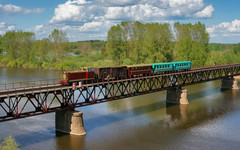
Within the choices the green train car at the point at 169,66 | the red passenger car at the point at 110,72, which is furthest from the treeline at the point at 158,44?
the red passenger car at the point at 110,72

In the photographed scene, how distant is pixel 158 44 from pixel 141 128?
6683 centimetres

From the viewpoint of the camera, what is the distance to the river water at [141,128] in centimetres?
3594

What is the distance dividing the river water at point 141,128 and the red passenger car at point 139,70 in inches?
279

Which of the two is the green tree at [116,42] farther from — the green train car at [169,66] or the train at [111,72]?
the train at [111,72]

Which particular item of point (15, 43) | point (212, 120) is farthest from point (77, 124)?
point (15, 43)

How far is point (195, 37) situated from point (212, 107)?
201 feet

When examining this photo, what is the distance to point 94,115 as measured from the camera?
49406 millimetres

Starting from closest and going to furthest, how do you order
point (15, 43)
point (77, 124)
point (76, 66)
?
point (77, 124) → point (76, 66) → point (15, 43)

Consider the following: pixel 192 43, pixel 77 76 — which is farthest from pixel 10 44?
pixel 77 76

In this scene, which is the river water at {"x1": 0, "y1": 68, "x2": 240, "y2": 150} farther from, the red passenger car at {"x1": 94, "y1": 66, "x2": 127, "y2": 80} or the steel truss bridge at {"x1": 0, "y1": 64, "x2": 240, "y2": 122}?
the red passenger car at {"x1": 94, "y1": 66, "x2": 127, "y2": 80}

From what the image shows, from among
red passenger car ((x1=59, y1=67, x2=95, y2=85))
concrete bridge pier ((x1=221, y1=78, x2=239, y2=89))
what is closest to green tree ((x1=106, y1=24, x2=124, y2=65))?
concrete bridge pier ((x1=221, y1=78, x2=239, y2=89))

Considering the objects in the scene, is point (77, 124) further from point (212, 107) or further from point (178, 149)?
point (212, 107)

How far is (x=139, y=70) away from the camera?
2168 inches

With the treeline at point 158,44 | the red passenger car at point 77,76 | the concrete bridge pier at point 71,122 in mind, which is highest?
the treeline at point 158,44
